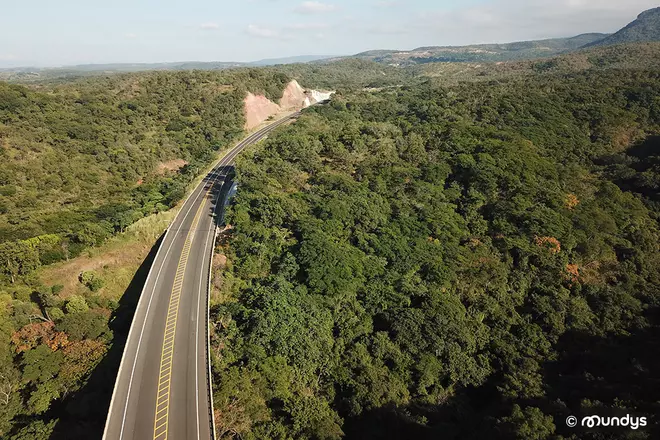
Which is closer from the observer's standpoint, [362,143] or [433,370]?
[433,370]

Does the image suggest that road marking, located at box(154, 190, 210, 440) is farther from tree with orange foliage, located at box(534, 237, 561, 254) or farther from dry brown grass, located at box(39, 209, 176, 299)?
tree with orange foliage, located at box(534, 237, 561, 254)

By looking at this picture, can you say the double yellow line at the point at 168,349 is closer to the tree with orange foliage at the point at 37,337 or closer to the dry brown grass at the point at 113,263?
the dry brown grass at the point at 113,263

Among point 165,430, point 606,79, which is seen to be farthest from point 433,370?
point 606,79

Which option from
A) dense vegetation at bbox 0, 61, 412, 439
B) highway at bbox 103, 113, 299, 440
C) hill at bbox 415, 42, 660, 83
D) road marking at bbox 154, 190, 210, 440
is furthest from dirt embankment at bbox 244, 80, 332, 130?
hill at bbox 415, 42, 660, 83

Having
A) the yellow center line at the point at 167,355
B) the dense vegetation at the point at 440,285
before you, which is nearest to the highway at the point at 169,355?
the yellow center line at the point at 167,355

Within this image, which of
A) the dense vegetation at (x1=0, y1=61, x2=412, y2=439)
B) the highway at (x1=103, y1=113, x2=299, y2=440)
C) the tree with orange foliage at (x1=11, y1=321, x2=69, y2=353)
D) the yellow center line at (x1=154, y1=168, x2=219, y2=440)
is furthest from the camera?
the tree with orange foliage at (x1=11, y1=321, x2=69, y2=353)

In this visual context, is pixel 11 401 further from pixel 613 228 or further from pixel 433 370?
Result: pixel 613 228

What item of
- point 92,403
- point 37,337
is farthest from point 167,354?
point 37,337
